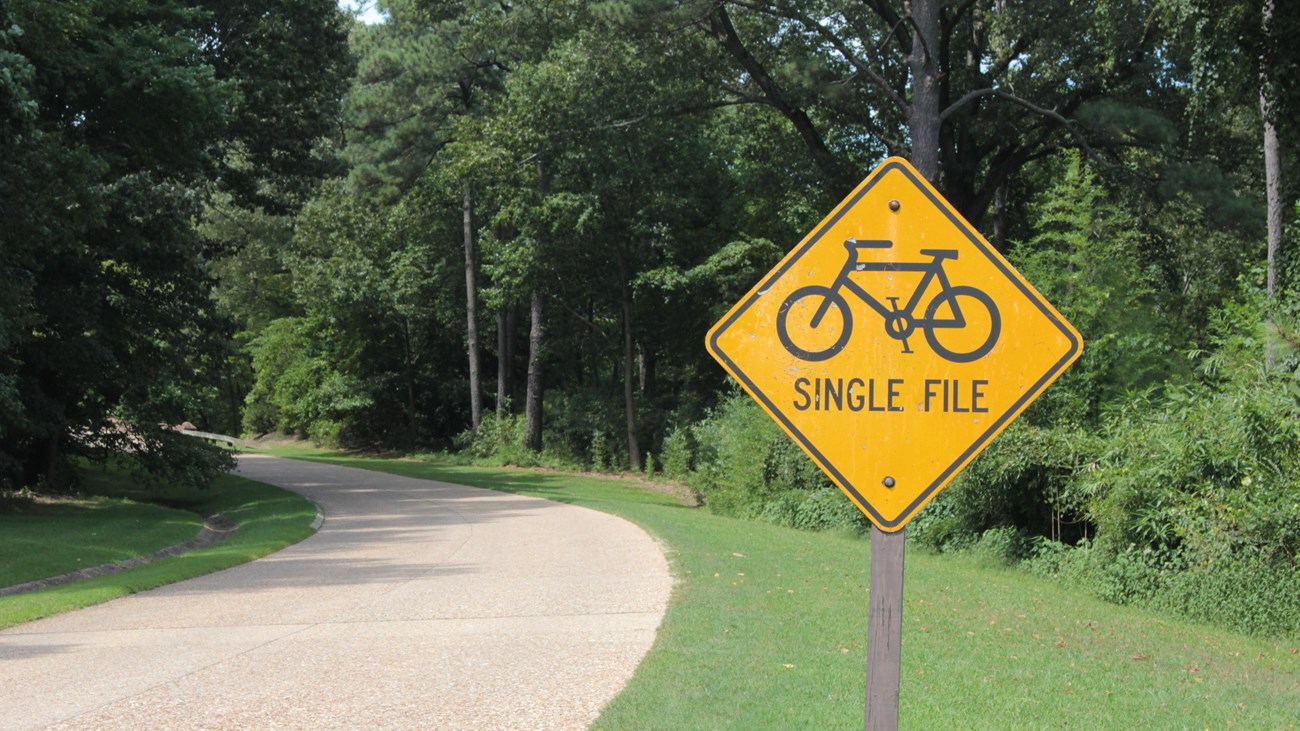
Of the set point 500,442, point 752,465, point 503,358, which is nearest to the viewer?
point 752,465

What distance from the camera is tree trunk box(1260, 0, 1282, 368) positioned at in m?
13.8

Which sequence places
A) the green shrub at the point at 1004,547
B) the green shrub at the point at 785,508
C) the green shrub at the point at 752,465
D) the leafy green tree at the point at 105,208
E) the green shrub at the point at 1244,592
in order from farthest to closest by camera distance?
the green shrub at the point at 752,465 < the green shrub at the point at 785,508 < the leafy green tree at the point at 105,208 < the green shrub at the point at 1004,547 < the green shrub at the point at 1244,592

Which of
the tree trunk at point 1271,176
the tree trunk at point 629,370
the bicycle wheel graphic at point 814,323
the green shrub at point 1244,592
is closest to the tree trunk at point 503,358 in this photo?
the tree trunk at point 629,370

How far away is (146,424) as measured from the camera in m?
26.5

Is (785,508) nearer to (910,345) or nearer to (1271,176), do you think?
(1271,176)

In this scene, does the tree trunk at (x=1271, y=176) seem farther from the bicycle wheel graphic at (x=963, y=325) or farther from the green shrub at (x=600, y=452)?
the green shrub at (x=600, y=452)

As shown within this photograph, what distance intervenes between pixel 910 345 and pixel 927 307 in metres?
0.14

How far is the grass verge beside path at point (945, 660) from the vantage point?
7.28m

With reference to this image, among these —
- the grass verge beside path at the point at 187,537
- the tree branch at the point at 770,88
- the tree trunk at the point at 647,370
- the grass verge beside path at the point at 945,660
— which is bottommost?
the grass verge beside path at the point at 187,537

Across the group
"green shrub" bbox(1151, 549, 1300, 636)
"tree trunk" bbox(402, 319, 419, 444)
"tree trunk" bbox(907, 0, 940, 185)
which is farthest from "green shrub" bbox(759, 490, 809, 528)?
"tree trunk" bbox(402, 319, 419, 444)

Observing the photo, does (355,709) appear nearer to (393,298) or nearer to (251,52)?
(251,52)

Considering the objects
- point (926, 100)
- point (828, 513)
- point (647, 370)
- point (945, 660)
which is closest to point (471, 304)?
point (647, 370)

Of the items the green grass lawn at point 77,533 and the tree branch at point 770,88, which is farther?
the tree branch at point 770,88

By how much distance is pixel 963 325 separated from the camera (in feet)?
12.4
